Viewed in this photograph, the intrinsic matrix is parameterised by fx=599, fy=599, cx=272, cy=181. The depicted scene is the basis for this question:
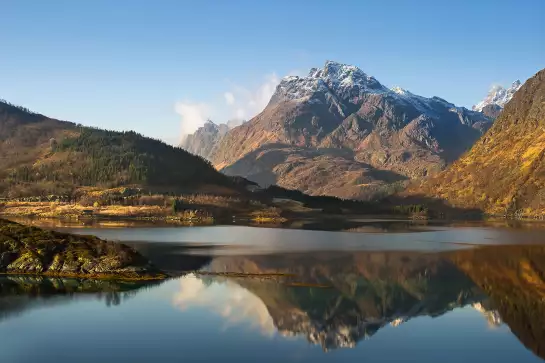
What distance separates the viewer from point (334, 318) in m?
75.2

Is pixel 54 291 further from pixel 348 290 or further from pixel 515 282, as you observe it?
pixel 515 282

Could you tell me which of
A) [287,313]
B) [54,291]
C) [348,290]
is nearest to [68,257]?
[54,291]

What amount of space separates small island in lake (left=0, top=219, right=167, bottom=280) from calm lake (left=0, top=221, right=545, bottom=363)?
5.13 m

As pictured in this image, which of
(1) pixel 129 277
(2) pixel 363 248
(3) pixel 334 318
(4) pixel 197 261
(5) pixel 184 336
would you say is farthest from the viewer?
(2) pixel 363 248

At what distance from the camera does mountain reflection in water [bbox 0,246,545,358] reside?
7238 centimetres

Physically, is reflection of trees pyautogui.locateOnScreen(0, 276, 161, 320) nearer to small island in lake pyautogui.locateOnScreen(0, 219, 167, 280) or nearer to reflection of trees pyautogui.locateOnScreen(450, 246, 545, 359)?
small island in lake pyautogui.locateOnScreen(0, 219, 167, 280)

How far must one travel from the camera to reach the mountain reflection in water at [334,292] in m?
72.4

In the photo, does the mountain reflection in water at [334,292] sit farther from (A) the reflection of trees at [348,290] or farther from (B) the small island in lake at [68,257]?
(B) the small island in lake at [68,257]

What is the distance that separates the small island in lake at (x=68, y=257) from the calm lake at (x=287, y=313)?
513 centimetres

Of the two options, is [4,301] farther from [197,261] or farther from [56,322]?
[197,261]

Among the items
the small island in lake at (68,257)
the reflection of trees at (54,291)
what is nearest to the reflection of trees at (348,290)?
the small island in lake at (68,257)

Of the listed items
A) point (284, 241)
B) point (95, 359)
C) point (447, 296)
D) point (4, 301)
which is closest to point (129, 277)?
point (4, 301)

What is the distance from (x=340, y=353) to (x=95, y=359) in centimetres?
2373

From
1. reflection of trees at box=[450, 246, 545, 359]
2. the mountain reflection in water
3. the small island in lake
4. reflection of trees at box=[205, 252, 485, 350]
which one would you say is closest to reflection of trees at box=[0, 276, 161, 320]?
the mountain reflection in water
